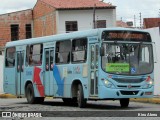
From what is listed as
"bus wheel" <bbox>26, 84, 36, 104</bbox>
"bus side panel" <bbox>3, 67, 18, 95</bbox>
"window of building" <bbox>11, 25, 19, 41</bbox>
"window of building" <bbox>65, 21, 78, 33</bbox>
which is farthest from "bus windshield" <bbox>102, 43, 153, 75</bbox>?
"window of building" <bbox>11, 25, 19, 41</bbox>

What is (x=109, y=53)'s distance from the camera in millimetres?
17734

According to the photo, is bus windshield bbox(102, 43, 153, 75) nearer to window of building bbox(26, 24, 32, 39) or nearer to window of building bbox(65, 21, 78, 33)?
window of building bbox(65, 21, 78, 33)

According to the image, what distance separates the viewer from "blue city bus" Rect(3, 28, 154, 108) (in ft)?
58.0

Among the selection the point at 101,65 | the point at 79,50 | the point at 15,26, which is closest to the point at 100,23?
the point at 15,26

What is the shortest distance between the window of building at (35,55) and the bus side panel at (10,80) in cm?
180

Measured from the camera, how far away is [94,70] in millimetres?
17984

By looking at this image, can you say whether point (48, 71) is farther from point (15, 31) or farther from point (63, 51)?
point (15, 31)

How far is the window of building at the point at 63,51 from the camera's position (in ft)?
64.5

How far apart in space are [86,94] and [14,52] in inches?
289

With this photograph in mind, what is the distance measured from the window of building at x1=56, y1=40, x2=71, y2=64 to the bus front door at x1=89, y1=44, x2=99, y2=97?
165 cm

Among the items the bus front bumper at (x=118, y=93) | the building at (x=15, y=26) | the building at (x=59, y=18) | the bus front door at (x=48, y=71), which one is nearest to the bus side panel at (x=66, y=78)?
the bus front door at (x=48, y=71)

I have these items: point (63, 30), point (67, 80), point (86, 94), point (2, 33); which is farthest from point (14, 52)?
point (2, 33)

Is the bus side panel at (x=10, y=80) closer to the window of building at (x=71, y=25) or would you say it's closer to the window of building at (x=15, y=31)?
the window of building at (x=71, y=25)

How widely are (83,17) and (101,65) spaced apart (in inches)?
1423
